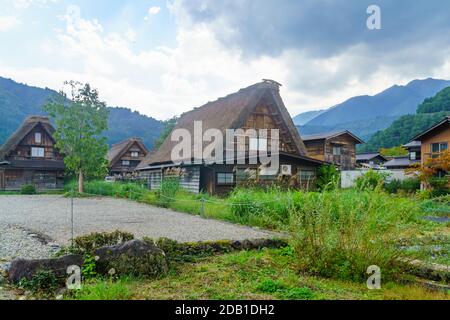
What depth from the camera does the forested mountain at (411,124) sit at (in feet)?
153

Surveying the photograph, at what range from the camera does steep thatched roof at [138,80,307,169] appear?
1872 centimetres

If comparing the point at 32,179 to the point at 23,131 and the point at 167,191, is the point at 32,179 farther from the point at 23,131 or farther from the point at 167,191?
the point at 167,191

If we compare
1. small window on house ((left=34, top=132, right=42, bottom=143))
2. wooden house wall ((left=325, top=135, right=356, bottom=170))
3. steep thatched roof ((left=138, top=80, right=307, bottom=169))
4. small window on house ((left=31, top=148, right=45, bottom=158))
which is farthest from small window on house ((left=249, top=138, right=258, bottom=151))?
small window on house ((left=34, top=132, right=42, bottom=143))

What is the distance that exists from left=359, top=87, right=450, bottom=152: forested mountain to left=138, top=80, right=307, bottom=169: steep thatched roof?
108 ft

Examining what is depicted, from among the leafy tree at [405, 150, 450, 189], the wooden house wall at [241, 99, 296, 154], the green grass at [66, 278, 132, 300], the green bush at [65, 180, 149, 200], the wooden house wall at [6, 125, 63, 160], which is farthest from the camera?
the wooden house wall at [6, 125, 63, 160]

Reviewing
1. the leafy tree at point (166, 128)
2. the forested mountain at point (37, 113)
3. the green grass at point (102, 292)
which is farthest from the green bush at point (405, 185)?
the forested mountain at point (37, 113)

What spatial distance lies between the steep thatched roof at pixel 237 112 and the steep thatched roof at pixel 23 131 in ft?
39.1

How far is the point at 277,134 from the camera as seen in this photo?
797 inches

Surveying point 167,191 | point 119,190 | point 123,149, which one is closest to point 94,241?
point 167,191

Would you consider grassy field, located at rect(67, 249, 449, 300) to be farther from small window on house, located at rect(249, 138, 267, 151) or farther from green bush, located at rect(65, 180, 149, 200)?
small window on house, located at rect(249, 138, 267, 151)

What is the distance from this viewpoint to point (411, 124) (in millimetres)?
47969

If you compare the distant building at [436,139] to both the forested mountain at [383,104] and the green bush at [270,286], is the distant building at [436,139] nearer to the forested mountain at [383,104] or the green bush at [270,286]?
the green bush at [270,286]

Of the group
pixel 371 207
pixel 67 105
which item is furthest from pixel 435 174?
pixel 67 105
